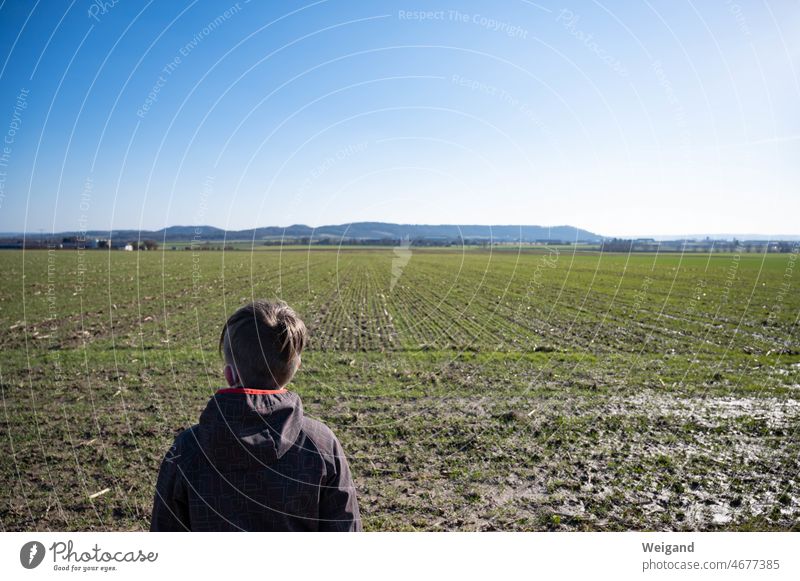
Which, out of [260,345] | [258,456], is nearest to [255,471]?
[258,456]

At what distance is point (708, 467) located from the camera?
6035 millimetres

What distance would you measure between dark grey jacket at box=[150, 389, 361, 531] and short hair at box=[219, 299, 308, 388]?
88 mm

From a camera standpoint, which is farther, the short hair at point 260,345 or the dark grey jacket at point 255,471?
the short hair at point 260,345

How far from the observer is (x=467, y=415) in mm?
8133

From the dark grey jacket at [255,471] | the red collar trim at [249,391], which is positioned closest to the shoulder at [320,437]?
the dark grey jacket at [255,471]

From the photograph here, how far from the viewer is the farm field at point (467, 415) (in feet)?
16.9

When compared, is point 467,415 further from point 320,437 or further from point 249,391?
point 249,391

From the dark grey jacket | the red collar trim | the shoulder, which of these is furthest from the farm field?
the red collar trim

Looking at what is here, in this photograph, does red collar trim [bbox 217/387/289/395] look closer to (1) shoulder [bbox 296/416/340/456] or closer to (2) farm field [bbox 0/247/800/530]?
(1) shoulder [bbox 296/416/340/456]

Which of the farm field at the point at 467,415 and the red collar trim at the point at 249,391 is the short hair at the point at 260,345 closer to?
the red collar trim at the point at 249,391

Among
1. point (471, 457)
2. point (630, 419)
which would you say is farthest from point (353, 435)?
point (630, 419)

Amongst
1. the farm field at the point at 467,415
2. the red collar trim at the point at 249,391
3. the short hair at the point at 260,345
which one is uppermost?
the short hair at the point at 260,345

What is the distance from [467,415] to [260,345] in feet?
21.1

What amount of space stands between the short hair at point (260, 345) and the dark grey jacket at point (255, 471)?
3.4 inches
